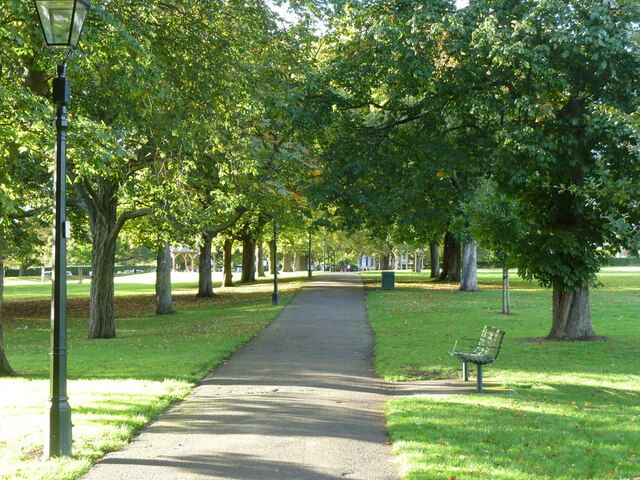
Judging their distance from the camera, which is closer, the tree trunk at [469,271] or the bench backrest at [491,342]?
Answer: the bench backrest at [491,342]

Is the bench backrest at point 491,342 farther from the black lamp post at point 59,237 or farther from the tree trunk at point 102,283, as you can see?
the tree trunk at point 102,283

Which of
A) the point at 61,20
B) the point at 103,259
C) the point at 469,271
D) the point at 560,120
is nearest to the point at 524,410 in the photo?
the point at 61,20

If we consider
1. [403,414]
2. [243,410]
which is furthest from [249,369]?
[403,414]

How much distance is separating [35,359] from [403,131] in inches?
428

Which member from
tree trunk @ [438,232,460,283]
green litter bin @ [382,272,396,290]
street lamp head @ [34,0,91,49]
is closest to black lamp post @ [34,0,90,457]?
street lamp head @ [34,0,91,49]

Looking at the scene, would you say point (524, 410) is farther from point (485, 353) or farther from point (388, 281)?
point (388, 281)

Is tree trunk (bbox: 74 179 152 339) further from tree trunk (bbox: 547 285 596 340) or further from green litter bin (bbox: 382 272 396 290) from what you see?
green litter bin (bbox: 382 272 396 290)

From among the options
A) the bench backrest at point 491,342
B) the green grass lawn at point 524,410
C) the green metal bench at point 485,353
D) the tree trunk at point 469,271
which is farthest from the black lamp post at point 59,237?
the tree trunk at point 469,271

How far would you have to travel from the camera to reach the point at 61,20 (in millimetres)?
6352

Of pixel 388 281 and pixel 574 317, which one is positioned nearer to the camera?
pixel 574 317

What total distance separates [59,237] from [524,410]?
6089 mm

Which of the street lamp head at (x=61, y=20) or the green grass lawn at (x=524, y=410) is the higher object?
the street lamp head at (x=61, y=20)

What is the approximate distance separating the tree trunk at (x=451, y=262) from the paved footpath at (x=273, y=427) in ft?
93.8

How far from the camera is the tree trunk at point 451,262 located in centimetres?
4103
